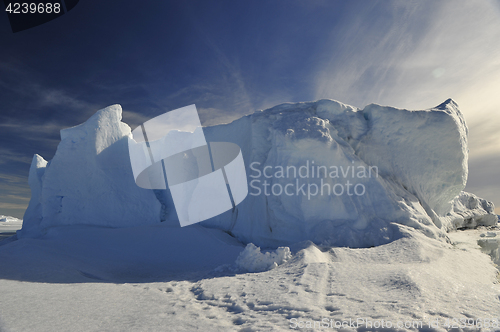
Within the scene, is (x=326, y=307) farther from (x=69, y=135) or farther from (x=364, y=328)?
(x=69, y=135)

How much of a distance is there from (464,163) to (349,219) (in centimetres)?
527

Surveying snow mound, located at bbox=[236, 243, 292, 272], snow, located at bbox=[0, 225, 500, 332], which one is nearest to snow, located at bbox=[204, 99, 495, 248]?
snow, located at bbox=[0, 225, 500, 332]

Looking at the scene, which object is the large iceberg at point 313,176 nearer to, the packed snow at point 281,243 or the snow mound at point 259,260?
the packed snow at point 281,243

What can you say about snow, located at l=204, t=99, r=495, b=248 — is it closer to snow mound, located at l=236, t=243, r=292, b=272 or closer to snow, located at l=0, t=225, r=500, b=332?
snow, located at l=0, t=225, r=500, b=332

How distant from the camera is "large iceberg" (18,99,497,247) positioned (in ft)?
21.1

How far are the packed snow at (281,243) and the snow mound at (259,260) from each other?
0.02m

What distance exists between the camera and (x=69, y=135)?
440 inches

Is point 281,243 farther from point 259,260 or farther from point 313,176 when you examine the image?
point 259,260

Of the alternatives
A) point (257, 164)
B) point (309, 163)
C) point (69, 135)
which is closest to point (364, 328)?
point (309, 163)

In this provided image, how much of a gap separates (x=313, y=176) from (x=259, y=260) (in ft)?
10.1

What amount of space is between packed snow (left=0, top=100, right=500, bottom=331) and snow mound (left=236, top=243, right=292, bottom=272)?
20 mm

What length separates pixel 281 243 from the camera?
21.9 feet

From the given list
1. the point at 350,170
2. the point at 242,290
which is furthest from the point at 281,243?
the point at 242,290

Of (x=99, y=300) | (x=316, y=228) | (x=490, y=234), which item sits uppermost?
(x=490, y=234)
